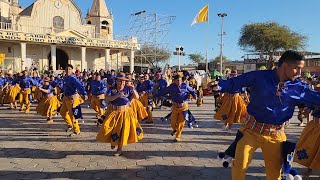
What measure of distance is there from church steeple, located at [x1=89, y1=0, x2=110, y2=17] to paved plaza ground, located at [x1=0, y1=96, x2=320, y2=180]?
3960 cm

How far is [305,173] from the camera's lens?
18.9 feet

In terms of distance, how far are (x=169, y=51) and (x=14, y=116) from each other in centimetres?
3734

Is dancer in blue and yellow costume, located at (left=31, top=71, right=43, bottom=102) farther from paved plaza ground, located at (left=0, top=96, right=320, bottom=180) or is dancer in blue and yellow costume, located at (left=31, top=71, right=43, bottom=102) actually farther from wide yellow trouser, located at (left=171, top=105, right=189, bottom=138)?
wide yellow trouser, located at (left=171, top=105, right=189, bottom=138)

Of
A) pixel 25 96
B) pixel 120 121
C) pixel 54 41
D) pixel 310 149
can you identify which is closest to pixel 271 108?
pixel 310 149

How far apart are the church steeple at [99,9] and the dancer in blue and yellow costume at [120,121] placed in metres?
42.8

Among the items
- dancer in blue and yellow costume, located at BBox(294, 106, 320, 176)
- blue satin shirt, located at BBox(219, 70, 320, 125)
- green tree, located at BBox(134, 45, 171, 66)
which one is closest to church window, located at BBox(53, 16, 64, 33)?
green tree, located at BBox(134, 45, 171, 66)

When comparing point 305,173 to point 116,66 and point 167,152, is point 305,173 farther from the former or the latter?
point 116,66

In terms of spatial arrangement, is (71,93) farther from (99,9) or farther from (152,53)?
(99,9)

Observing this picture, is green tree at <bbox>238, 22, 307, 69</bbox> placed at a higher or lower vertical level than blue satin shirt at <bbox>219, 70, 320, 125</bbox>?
higher

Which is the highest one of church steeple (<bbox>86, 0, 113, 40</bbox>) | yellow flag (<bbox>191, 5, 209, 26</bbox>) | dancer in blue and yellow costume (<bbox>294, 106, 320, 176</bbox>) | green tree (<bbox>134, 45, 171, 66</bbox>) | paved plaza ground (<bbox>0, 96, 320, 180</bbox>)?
church steeple (<bbox>86, 0, 113, 40</bbox>)

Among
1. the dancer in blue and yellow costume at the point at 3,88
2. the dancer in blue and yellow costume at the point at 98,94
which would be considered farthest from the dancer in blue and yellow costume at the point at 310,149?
the dancer in blue and yellow costume at the point at 3,88

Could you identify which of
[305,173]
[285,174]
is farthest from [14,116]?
[285,174]

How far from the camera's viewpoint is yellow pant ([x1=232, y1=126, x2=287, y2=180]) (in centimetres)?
370

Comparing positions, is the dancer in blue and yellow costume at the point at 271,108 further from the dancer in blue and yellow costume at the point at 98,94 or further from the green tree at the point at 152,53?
the green tree at the point at 152,53
